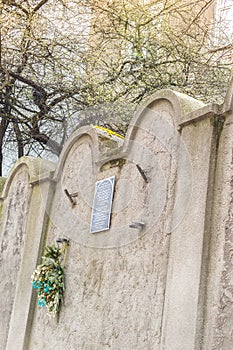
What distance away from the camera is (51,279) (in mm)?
5797

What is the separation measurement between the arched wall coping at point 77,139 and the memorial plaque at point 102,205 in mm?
425

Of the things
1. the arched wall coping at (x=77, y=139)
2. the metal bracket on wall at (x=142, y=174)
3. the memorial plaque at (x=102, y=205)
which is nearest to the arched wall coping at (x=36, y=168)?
the arched wall coping at (x=77, y=139)

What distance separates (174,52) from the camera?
9.48 metres

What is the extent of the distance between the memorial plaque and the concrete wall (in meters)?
0.07

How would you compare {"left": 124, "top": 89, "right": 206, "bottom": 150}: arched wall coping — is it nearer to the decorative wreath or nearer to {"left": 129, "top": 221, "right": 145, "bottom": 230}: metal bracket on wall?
{"left": 129, "top": 221, "right": 145, "bottom": 230}: metal bracket on wall

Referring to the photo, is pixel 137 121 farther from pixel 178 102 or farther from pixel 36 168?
pixel 36 168

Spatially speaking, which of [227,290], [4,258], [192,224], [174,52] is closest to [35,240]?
[4,258]

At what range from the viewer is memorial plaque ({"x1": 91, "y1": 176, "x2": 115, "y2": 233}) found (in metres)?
5.41

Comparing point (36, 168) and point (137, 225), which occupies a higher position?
point (36, 168)

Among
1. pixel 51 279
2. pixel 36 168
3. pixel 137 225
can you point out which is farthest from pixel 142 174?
pixel 36 168

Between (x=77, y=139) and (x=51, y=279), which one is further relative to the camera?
(x=77, y=139)

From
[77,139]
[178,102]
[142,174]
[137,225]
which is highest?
[77,139]

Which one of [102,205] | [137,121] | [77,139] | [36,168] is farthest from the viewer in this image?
[36,168]

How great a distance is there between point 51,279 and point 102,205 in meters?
0.94
